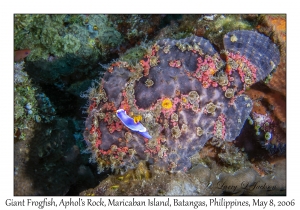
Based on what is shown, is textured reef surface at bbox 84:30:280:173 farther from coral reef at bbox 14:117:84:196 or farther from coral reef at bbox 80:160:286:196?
coral reef at bbox 14:117:84:196

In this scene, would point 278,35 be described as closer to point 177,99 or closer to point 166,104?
point 177,99

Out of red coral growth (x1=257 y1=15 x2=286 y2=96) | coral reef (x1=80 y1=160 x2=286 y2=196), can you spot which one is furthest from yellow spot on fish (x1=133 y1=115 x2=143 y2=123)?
red coral growth (x1=257 y1=15 x2=286 y2=96)

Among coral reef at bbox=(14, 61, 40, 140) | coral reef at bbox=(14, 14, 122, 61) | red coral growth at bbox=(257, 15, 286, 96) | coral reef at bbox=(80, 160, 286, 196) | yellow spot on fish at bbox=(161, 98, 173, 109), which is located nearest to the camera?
coral reef at bbox=(80, 160, 286, 196)

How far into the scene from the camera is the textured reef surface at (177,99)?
3.78m

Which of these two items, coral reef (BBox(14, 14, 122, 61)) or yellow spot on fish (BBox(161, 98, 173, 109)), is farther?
coral reef (BBox(14, 14, 122, 61))

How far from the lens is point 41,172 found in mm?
4863

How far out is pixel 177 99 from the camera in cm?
377

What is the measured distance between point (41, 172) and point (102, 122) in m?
1.92

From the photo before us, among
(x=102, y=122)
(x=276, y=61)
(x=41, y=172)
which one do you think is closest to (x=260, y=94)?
(x=276, y=61)

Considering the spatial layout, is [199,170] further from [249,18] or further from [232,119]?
[249,18]

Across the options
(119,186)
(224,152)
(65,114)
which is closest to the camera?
(119,186)

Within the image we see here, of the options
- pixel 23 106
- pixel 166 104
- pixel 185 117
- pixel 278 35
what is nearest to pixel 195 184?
pixel 185 117

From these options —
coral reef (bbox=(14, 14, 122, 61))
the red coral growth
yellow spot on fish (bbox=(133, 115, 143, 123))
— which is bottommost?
yellow spot on fish (bbox=(133, 115, 143, 123))

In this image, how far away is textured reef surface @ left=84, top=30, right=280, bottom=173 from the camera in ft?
12.4
